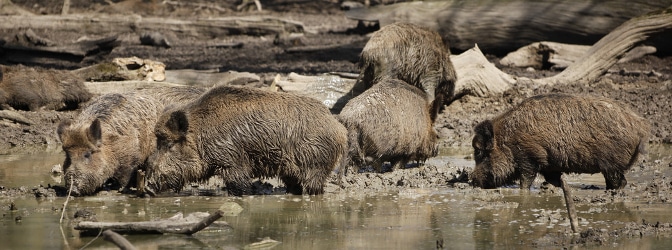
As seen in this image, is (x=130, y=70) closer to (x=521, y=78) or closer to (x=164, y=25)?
(x=521, y=78)

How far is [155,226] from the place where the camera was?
24.1 ft

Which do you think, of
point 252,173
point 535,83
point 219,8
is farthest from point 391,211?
point 219,8

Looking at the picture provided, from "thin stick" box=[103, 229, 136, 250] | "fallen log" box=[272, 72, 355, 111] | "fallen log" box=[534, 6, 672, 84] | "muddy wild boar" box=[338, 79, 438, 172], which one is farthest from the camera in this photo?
"fallen log" box=[534, 6, 672, 84]

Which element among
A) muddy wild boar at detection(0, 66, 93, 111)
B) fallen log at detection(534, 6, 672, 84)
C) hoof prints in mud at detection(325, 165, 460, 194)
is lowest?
hoof prints in mud at detection(325, 165, 460, 194)

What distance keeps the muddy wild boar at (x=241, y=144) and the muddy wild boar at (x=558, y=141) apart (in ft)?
5.28

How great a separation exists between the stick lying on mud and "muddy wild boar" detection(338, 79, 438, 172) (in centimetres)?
343

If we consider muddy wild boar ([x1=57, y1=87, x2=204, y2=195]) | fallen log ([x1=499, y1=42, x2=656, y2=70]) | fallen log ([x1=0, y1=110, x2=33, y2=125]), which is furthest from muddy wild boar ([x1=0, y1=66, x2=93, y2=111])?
fallen log ([x1=499, y1=42, x2=656, y2=70])

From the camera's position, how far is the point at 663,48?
18.8 metres

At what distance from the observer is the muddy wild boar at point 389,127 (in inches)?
419

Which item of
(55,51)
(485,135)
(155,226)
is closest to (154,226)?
(155,226)

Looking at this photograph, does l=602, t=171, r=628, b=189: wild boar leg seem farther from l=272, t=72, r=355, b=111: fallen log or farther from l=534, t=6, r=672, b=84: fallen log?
l=534, t=6, r=672, b=84: fallen log

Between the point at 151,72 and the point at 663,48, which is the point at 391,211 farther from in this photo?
the point at 663,48

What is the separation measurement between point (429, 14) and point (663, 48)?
14.3 feet

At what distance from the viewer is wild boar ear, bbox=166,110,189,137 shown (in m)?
9.20
